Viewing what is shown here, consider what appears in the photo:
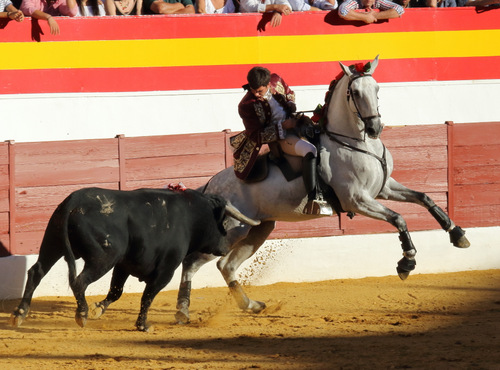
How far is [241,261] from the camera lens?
24.9ft

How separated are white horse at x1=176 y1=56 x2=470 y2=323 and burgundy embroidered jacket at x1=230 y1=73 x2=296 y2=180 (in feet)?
0.60

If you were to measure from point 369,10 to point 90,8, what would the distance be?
2982 millimetres

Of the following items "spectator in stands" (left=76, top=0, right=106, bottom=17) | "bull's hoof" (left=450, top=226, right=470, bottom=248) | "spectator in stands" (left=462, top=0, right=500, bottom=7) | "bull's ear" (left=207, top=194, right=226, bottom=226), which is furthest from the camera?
"spectator in stands" (left=462, top=0, right=500, bottom=7)

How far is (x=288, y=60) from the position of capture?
33.4 ft

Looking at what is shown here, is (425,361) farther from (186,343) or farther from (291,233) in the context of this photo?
(291,233)

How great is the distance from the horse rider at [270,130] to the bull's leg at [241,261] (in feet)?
1.86

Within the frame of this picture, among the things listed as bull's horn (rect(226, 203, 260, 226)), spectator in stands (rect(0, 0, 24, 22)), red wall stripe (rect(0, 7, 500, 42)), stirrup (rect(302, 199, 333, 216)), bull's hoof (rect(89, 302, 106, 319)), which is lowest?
bull's hoof (rect(89, 302, 106, 319))

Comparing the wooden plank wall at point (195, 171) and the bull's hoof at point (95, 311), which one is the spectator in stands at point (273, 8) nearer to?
the wooden plank wall at point (195, 171)

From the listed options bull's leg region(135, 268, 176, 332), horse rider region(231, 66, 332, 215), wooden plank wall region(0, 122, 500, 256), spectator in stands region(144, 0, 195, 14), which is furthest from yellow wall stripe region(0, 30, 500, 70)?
bull's leg region(135, 268, 176, 332)

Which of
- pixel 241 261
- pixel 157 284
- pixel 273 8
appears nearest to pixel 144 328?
pixel 157 284

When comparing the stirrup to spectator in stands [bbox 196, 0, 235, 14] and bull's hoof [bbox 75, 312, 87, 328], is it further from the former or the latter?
spectator in stands [bbox 196, 0, 235, 14]

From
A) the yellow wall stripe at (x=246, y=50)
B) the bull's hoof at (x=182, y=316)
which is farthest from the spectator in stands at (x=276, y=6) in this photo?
the bull's hoof at (x=182, y=316)

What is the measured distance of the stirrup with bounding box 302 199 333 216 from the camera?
7.13 metres

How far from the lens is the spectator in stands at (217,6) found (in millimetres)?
10144
